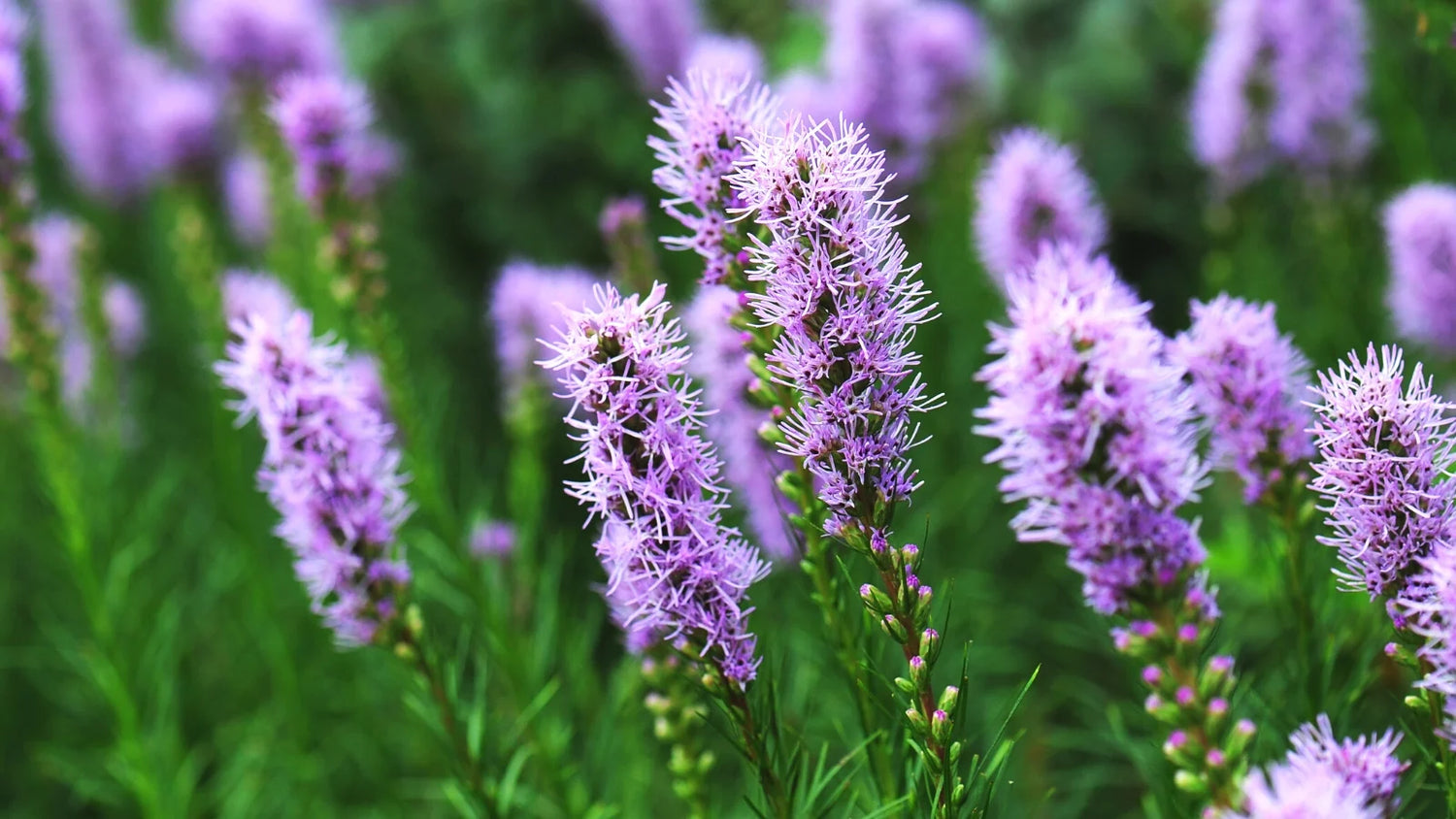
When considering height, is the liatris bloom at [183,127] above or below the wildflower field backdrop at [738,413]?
above

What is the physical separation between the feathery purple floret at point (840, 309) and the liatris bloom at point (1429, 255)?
58.4 inches

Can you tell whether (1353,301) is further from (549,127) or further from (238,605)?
(238,605)

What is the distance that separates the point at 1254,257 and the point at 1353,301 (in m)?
0.25

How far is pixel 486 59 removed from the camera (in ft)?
13.3

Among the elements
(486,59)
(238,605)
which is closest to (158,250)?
(486,59)

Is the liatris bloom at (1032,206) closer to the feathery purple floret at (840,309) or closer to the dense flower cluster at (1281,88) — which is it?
the dense flower cluster at (1281,88)

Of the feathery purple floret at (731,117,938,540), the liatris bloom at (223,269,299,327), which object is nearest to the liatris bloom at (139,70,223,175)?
the liatris bloom at (223,269,299,327)

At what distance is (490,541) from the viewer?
240 centimetres

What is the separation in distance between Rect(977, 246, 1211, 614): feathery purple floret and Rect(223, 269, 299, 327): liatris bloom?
1845 mm

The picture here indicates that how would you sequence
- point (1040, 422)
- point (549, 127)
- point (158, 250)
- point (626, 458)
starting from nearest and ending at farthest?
point (1040, 422) < point (626, 458) < point (549, 127) < point (158, 250)

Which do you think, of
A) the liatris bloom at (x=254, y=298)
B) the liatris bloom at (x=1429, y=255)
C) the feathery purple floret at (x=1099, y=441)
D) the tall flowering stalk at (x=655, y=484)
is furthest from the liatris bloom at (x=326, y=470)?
the liatris bloom at (x=1429, y=255)

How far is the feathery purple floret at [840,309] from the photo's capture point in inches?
40.7

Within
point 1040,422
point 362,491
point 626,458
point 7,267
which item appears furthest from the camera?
point 7,267

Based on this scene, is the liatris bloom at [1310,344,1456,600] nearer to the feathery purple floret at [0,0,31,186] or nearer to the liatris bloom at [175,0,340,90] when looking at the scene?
the feathery purple floret at [0,0,31,186]
